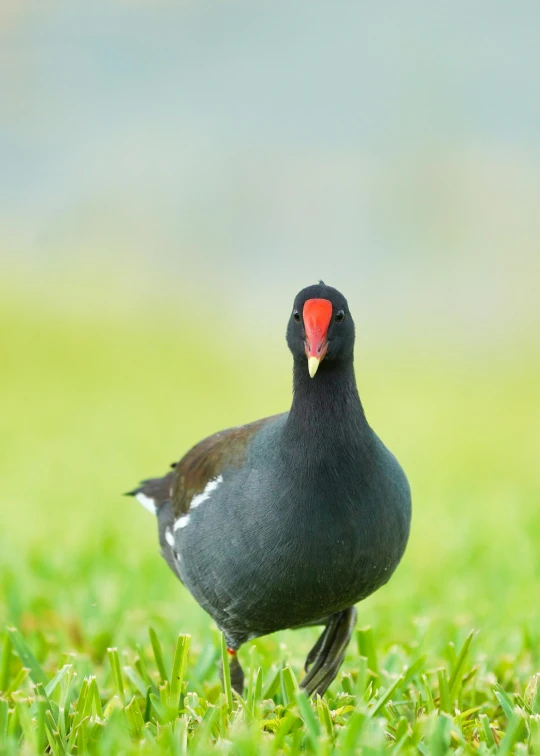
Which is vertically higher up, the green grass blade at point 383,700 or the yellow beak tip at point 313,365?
the yellow beak tip at point 313,365

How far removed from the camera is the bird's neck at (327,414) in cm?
288

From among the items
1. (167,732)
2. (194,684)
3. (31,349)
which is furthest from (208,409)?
(167,732)

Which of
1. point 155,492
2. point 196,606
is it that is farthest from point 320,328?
point 196,606

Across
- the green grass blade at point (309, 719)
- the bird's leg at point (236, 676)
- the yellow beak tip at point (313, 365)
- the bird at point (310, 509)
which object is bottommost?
the green grass blade at point (309, 719)

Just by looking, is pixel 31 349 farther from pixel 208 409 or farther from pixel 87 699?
pixel 87 699

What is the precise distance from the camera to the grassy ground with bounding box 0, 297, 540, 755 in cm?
266

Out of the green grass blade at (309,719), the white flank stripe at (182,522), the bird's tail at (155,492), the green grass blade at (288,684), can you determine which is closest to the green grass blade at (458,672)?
the green grass blade at (288,684)

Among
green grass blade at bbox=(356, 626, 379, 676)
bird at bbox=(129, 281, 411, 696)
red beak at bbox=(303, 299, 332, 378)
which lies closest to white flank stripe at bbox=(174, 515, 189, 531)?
bird at bbox=(129, 281, 411, 696)

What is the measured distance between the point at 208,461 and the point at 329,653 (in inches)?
31.1

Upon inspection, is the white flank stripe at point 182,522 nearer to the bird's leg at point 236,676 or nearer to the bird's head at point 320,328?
the bird's leg at point 236,676

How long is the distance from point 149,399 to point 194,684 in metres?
8.48

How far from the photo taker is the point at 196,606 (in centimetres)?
498

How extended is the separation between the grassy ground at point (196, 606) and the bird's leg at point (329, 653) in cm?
7

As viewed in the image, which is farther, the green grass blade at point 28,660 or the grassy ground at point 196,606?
the green grass blade at point 28,660
